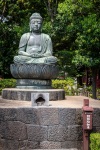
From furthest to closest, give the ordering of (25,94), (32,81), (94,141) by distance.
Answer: (32,81) → (25,94) → (94,141)

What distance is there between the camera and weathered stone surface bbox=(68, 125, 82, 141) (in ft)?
20.7

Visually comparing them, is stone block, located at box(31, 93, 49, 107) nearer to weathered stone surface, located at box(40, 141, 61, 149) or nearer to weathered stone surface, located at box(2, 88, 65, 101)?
weathered stone surface, located at box(40, 141, 61, 149)

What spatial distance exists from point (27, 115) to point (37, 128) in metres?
0.33

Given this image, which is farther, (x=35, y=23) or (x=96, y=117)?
(x=35, y=23)

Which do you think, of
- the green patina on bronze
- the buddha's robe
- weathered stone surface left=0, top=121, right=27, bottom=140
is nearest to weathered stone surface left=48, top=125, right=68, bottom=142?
weathered stone surface left=0, top=121, right=27, bottom=140

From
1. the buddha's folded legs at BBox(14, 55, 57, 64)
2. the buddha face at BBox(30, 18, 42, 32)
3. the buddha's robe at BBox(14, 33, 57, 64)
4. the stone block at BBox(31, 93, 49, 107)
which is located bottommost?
the stone block at BBox(31, 93, 49, 107)

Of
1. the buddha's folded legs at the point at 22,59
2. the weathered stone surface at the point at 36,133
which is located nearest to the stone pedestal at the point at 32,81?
the buddha's folded legs at the point at 22,59

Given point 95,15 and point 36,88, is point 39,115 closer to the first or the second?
point 36,88

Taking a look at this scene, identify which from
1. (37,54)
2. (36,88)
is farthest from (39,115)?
(37,54)

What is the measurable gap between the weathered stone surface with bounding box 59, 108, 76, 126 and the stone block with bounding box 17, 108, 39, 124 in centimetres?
52

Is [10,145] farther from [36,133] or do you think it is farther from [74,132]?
[74,132]

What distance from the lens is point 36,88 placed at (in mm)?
8109

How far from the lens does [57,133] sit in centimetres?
627

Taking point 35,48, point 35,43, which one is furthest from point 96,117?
point 35,43
